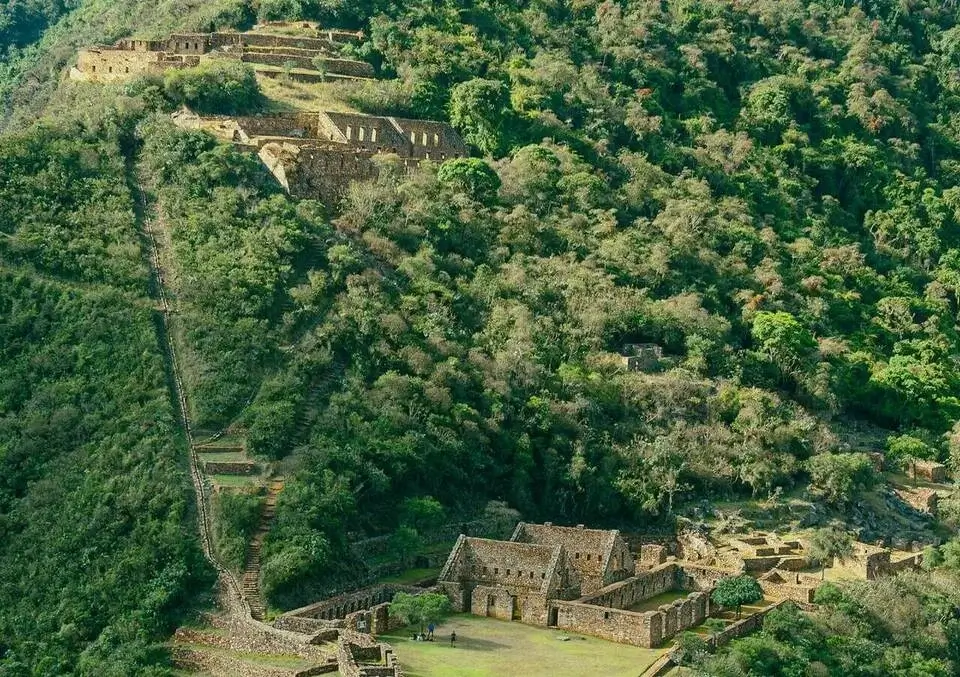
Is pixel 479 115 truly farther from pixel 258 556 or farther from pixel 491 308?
pixel 258 556

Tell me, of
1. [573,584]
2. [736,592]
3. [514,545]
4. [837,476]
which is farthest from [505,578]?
[837,476]

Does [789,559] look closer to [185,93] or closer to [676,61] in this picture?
[185,93]

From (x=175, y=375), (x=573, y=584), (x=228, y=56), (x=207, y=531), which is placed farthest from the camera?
(x=228, y=56)

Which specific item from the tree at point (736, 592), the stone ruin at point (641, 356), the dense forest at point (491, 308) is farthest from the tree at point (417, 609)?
the stone ruin at point (641, 356)

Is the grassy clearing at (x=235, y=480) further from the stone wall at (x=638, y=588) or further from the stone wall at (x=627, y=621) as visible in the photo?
the stone wall at (x=638, y=588)

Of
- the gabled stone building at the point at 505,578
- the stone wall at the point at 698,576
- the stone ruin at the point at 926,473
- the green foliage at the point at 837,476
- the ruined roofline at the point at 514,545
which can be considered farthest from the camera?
the stone ruin at the point at 926,473
